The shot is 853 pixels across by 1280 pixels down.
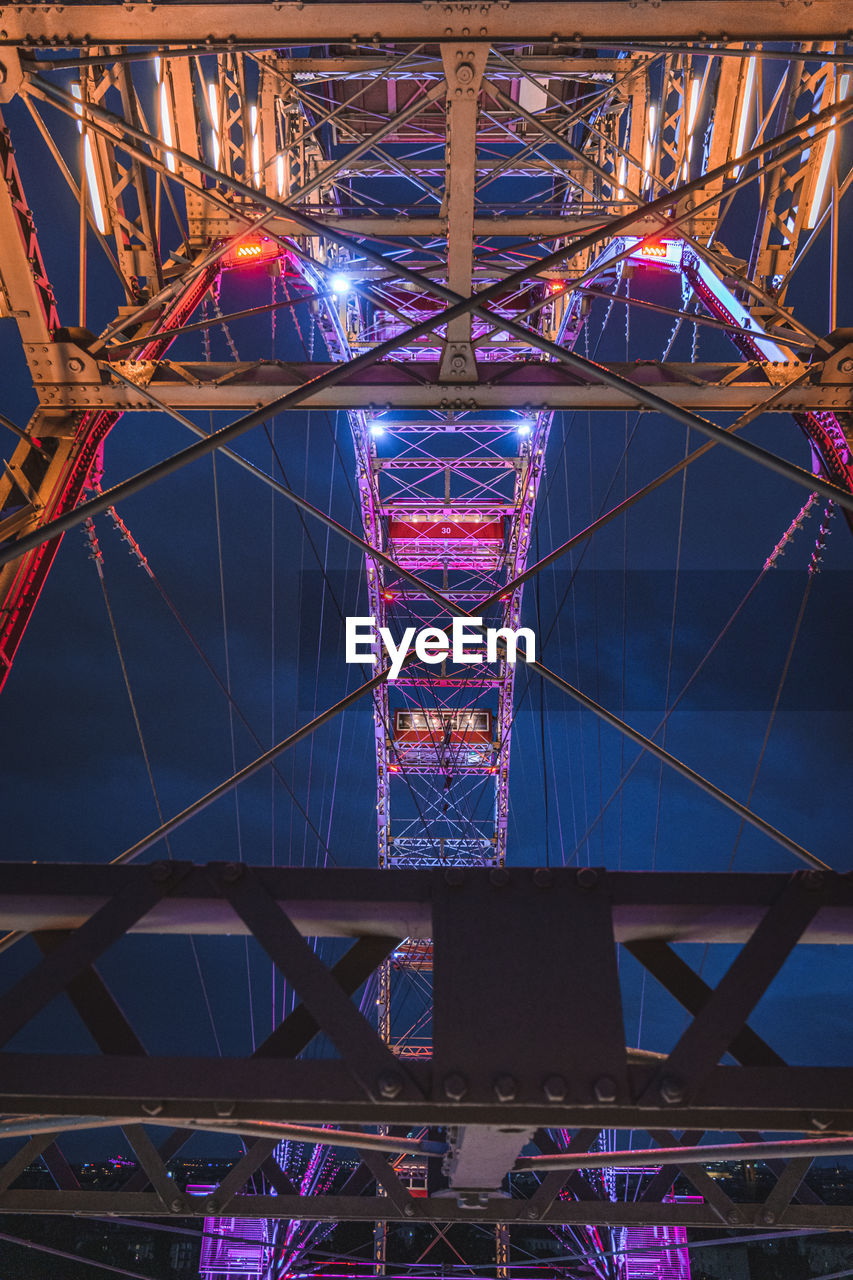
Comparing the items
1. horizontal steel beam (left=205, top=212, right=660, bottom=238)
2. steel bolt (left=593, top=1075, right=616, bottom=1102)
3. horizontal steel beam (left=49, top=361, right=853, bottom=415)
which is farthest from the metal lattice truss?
horizontal steel beam (left=205, top=212, right=660, bottom=238)

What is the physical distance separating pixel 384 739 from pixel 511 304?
42.3ft

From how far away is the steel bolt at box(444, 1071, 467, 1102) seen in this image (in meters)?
2.49

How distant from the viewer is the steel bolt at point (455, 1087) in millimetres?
2490

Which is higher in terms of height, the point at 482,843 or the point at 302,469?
the point at 302,469

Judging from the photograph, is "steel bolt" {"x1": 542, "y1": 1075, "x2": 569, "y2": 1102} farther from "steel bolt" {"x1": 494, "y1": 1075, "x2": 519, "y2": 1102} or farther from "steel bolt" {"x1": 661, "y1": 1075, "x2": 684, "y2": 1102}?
"steel bolt" {"x1": 661, "y1": 1075, "x2": 684, "y2": 1102}

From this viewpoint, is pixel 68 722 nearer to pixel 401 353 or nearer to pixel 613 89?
pixel 401 353

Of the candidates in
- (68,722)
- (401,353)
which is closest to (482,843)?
(401,353)

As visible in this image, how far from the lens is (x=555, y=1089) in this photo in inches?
97.7

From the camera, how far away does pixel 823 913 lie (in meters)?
2.87

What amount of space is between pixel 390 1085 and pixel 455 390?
18.0 ft
